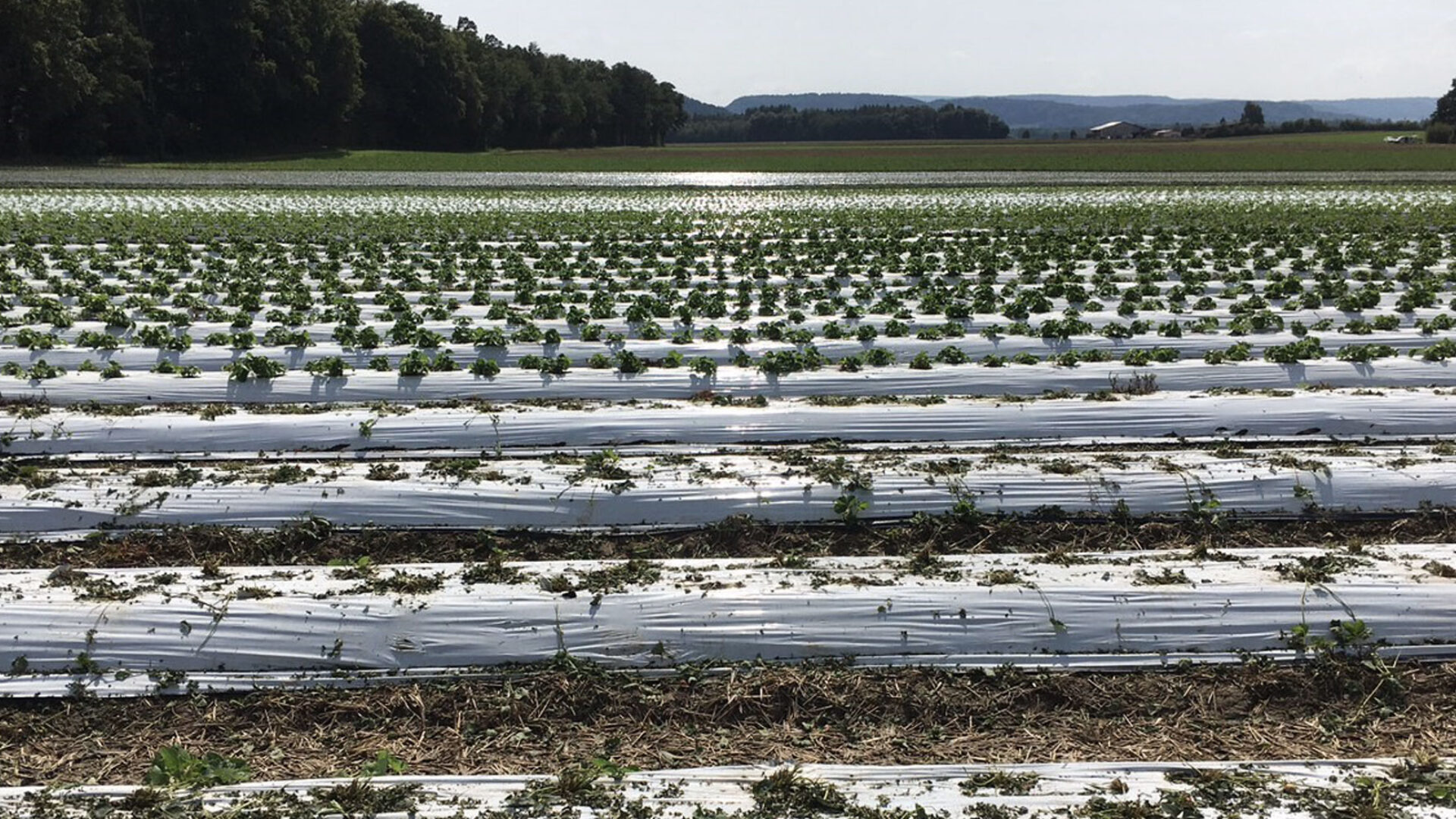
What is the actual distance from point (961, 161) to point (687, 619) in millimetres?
56581

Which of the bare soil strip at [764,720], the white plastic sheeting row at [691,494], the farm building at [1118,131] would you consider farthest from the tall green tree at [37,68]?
the farm building at [1118,131]

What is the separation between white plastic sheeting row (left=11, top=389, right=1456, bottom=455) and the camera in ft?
26.2

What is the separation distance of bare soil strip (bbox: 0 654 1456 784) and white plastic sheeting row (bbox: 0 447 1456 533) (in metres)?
1.78

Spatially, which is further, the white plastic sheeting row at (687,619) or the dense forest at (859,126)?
the dense forest at (859,126)

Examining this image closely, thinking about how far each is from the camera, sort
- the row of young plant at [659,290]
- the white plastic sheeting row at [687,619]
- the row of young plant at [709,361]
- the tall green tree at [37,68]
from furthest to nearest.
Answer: the tall green tree at [37,68]
the row of young plant at [659,290]
the row of young plant at [709,361]
the white plastic sheeting row at [687,619]

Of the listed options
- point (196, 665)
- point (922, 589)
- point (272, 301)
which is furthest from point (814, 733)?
point (272, 301)

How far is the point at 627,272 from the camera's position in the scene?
54.3ft

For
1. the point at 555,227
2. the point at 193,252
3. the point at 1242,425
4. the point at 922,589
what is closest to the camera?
the point at 922,589

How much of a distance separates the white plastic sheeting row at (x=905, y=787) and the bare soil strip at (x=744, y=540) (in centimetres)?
198

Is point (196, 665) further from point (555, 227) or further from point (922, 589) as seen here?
point (555, 227)

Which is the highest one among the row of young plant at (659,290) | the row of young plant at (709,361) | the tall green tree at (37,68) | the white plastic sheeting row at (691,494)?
the tall green tree at (37,68)

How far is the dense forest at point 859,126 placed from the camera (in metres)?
151

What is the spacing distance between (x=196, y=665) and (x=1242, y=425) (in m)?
7.59

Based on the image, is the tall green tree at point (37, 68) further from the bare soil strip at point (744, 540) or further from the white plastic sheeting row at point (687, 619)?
the white plastic sheeting row at point (687, 619)
